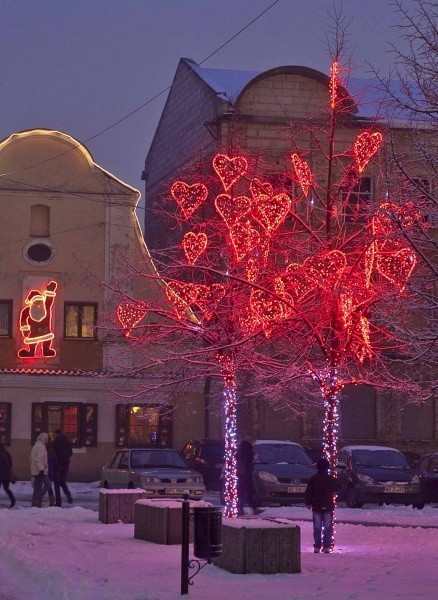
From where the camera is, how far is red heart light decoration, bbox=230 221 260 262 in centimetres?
2026

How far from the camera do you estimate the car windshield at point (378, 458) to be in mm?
32188

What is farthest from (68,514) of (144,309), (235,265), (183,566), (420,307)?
(183,566)

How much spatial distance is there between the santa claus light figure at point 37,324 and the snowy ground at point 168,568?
1799cm

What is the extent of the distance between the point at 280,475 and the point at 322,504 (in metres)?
12.5

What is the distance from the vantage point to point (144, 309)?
883 inches

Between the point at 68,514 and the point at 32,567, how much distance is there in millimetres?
10247

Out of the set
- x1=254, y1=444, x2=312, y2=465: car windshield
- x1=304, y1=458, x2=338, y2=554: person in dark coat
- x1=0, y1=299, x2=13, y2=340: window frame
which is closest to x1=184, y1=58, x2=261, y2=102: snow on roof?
x1=0, y1=299, x2=13, y2=340: window frame

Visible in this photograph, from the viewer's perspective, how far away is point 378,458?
1283 inches

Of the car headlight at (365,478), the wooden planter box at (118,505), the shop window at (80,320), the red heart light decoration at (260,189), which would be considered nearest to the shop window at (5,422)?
the shop window at (80,320)

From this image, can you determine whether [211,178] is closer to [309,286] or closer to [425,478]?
[309,286]

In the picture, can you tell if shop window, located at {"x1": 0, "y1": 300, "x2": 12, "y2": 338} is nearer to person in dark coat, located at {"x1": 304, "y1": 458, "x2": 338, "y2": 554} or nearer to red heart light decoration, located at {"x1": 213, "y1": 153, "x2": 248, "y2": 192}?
red heart light decoration, located at {"x1": 213, "y1": 153, "x2": 248, "y2": 192}

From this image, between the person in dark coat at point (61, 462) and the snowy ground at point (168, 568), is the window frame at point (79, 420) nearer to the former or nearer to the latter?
the person in dark coat at point (61, 462)

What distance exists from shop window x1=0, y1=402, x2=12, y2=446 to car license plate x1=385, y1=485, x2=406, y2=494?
48.5 feet

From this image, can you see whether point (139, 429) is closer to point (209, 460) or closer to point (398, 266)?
point (209, 460)
